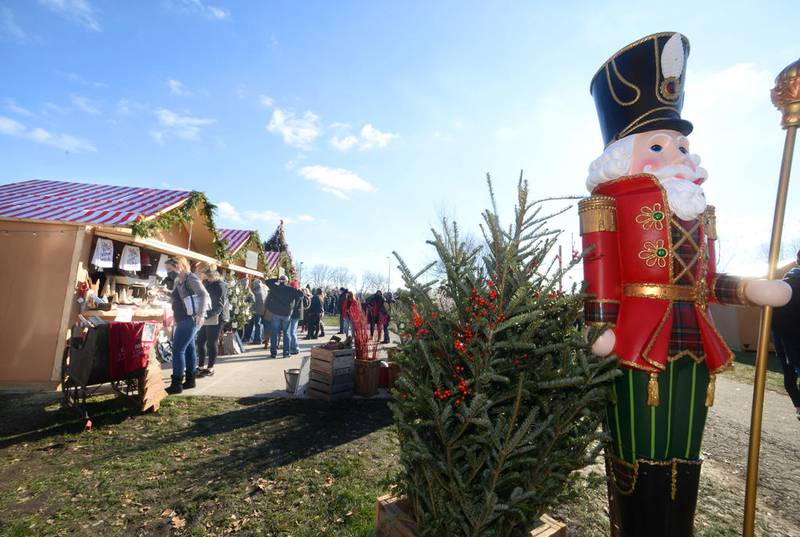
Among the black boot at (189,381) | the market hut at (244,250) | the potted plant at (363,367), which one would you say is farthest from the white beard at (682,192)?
the market hut at (244,250)

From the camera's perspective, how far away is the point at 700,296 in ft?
6.59

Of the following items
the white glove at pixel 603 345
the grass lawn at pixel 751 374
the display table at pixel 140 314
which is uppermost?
the white glove at pixel 603 345

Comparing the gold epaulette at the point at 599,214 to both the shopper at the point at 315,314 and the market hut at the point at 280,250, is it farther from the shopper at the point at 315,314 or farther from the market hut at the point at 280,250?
the market hut at the point at 280,250

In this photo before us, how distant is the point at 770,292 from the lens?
175 cm

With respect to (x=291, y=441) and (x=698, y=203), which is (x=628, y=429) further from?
(x=291, y=441)

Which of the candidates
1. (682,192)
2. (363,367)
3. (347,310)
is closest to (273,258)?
(347,310)

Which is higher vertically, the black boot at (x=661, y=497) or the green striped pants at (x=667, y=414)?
the green striped pants at (x=667, y=414)

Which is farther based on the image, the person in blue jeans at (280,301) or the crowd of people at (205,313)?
the person in blue jeans at (280,301)

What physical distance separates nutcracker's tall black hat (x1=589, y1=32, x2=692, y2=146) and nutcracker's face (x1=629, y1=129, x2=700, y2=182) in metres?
0.05

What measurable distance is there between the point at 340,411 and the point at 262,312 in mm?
6708

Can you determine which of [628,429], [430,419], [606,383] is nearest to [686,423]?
[628,429]

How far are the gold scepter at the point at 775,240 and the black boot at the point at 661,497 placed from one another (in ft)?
0.76

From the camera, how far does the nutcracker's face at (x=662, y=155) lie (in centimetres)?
207

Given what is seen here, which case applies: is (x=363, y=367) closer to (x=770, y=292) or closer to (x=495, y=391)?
(x=495, y=391)
